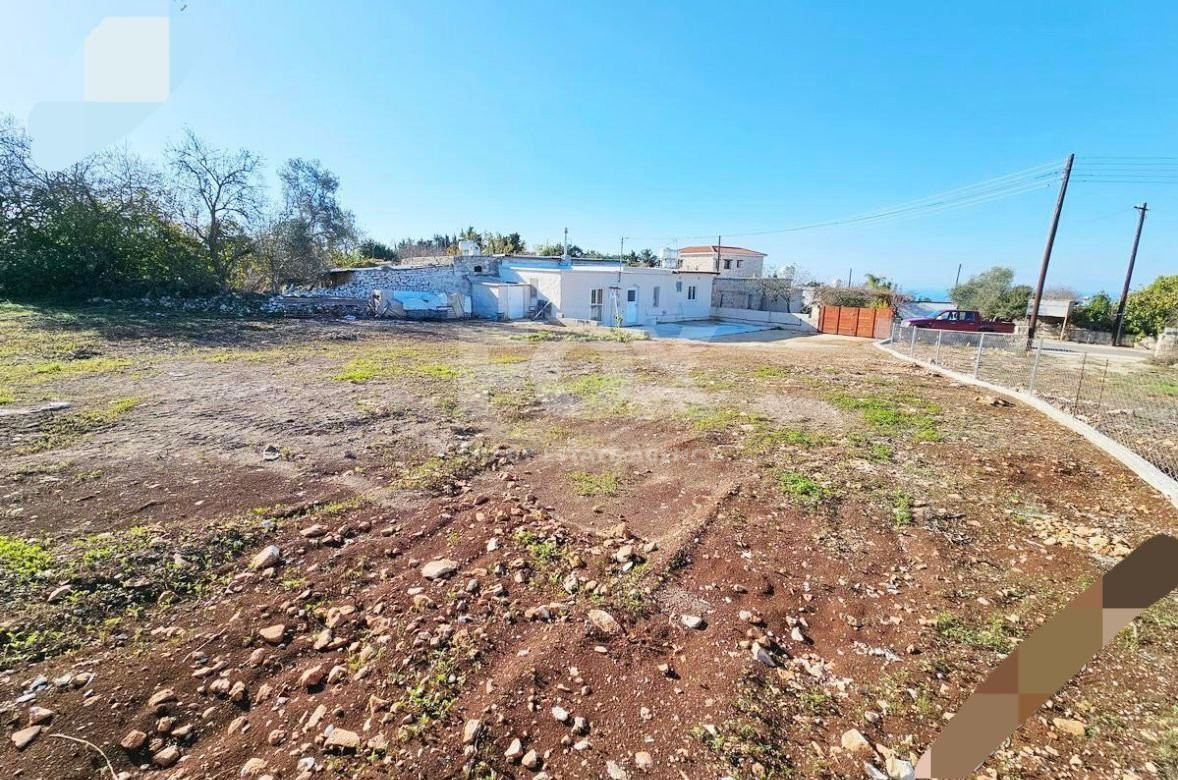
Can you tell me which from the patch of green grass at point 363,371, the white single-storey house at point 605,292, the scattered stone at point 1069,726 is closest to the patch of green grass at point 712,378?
the patch of green grass at point 363,371

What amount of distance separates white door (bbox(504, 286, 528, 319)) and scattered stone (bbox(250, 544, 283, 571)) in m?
19.8

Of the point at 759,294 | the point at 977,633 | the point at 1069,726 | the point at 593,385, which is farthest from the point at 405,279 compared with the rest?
the point at 1069,726

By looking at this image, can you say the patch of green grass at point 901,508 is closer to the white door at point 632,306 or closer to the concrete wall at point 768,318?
the white door at point 632,306

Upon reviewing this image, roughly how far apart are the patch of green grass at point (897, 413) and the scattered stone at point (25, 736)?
8.35m

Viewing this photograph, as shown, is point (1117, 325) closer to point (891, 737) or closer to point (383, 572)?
point (891, 737)

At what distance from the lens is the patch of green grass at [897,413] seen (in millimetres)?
7081

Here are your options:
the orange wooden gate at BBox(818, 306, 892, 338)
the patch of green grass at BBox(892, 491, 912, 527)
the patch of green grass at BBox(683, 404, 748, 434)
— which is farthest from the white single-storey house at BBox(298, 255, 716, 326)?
the patch of green grass at BBox(892, 491, 912, 527)

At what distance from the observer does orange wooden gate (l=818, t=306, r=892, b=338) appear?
72.2ft

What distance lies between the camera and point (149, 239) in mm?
18688

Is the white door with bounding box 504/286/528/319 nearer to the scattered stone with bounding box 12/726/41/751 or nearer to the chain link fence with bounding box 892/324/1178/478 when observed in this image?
the chain link fence with bounding box 892/324/1178/478

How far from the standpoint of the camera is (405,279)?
22688 mm

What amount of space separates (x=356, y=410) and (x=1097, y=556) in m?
8.29

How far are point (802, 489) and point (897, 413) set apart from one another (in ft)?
14.1

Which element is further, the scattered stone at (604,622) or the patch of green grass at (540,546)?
the patch of green grass at (540,546)
